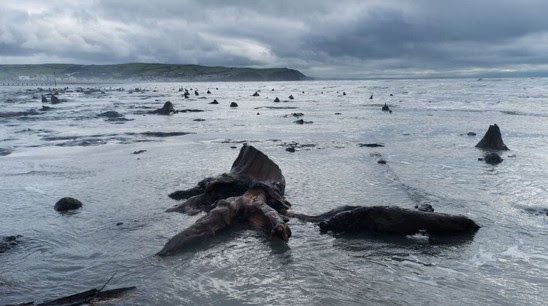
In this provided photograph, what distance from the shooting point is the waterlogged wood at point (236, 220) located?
8297 millimetres

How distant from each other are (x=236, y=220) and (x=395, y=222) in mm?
3260

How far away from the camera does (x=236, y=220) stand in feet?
31.4

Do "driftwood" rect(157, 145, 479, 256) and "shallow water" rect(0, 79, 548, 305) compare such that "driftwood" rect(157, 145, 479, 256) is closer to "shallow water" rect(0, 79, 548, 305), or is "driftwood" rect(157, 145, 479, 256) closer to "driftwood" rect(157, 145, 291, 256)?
"driftwood" rect(157, 145, 291, 256)

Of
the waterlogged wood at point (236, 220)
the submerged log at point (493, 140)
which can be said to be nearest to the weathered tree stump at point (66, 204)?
the waterlogged wood at point (236, 220)

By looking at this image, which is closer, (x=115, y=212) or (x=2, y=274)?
(x=2, y=274)

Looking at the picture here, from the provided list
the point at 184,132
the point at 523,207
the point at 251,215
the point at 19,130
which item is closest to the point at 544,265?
the point at 523,207

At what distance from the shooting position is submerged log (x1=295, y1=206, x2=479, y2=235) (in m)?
8.91

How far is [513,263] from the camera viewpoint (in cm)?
769

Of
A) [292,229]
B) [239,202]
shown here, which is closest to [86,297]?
[239,202]

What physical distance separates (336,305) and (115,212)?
6338mm

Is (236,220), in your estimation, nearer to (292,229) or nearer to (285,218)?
(285,218)

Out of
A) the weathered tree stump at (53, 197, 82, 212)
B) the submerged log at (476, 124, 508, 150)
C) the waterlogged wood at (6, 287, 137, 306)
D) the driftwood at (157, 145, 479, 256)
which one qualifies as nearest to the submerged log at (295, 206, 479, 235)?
the driftwood at (157, 145, 479, 256)

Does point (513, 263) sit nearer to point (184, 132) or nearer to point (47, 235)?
point (47, 235)

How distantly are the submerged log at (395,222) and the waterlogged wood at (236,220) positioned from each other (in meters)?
1.10
